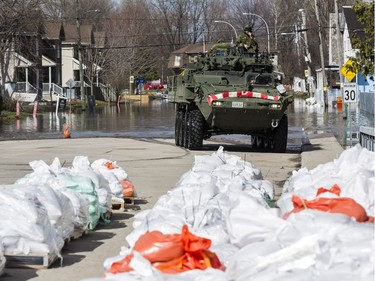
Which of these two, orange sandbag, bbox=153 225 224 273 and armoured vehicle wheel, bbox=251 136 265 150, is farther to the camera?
armoured vehicle wheel, bbox=251 136 265 150

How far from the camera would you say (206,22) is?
4675 inches

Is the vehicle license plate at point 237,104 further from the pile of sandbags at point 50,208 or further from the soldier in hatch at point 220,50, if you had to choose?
the pile of sandbags at point 50,208

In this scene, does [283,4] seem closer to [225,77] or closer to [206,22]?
[206,22]

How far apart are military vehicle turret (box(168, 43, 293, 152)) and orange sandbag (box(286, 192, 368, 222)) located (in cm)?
1468

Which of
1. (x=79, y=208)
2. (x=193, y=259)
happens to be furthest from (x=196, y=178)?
(x=193, y=259)

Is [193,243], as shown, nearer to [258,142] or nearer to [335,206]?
[335,206]

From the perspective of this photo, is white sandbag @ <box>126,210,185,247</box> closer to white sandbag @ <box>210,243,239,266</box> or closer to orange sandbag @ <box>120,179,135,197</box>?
white sandbag @ <box>210,243,239,266</box>

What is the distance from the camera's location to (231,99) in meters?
21.0

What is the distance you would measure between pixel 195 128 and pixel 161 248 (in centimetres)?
1653

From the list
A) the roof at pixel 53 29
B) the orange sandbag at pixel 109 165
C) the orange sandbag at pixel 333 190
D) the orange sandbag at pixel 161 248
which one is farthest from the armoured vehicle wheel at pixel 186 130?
the roof at pixel 53 29

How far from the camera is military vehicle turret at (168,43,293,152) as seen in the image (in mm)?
21125

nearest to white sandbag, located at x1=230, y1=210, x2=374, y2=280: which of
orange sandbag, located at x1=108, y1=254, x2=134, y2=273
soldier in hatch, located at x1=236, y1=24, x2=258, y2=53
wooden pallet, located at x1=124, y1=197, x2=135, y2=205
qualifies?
orange sandbag, located at x1=108, y1=254, x2=134, y2=273

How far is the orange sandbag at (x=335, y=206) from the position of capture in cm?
584

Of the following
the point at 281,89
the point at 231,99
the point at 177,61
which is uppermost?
the point at 177,61
